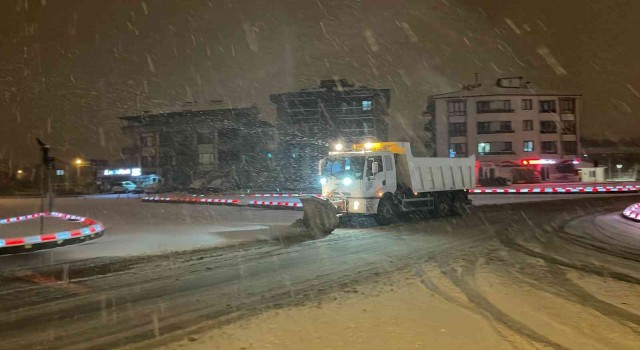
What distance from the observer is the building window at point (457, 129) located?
2793 inches

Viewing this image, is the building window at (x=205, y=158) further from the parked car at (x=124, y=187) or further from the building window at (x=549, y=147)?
the building window at (x=549, y=147)

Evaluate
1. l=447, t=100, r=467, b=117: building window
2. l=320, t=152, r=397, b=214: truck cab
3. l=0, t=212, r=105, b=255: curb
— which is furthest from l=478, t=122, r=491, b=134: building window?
l=0, t=212, r=105, b=255: curb

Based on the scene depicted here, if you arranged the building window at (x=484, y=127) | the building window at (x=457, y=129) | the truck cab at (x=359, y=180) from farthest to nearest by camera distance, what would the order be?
1. the building window at (x=457, y=129)
2. the building window at (x=484, y=127)
3. the truck cab at (x=359, y=180)

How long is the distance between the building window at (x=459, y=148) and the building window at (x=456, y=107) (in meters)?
4.07

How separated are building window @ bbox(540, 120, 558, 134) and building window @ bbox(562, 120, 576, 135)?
136cm

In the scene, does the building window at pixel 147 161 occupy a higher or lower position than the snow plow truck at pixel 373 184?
higher

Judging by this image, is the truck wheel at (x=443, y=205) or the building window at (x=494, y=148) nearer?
the truck wheel at (x=443, y=205)

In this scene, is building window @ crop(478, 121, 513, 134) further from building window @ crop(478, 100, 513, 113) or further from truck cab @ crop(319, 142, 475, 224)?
truck cab @ crop(319, 142, 475, 224)

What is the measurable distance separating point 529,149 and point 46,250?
218 ft

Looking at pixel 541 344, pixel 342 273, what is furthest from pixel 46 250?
pixel 541 344


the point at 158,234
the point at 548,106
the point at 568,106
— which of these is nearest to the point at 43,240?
the point at 158,234

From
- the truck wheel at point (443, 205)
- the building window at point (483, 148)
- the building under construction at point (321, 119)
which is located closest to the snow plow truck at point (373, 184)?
the truck wheel at point (443, 205)

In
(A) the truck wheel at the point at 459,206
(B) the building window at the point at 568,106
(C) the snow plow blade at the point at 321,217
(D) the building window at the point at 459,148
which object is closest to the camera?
(C) the snow plow blade at the point at 321,217

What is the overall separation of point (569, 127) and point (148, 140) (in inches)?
2238
